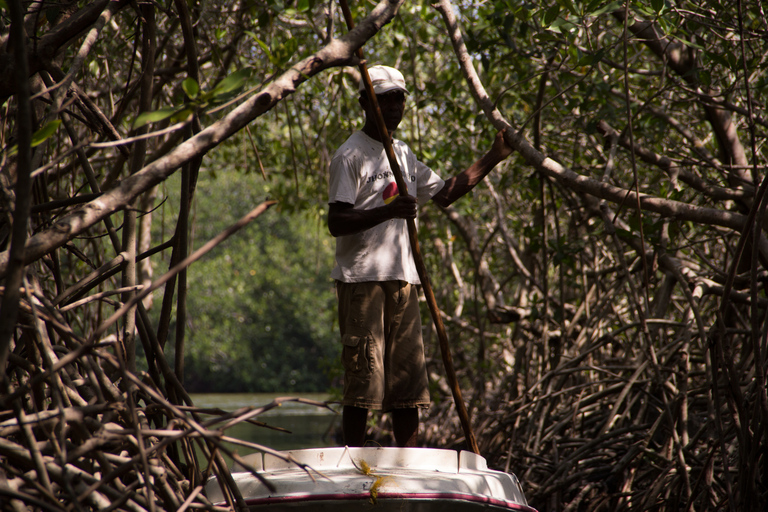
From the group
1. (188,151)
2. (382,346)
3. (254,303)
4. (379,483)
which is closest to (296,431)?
(382,346)

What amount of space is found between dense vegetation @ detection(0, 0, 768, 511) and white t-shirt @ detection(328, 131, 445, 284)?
290 mm

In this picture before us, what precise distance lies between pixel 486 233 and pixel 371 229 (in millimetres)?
5012

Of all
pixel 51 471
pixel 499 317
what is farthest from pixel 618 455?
pixel 51 471

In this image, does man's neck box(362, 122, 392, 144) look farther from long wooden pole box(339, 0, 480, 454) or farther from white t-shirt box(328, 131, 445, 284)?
long wooden pole box(339, 0, 480, 454)

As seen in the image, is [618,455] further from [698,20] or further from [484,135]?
[484,135]

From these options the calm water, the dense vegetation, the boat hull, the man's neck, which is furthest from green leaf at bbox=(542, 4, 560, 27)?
the calm water

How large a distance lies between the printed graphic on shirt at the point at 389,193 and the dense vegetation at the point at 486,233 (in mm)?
377

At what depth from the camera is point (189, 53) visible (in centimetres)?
172

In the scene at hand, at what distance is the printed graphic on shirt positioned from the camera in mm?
2172

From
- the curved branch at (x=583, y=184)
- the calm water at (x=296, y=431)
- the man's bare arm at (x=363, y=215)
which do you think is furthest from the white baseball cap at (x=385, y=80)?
the calm water at (x=296, y=431)

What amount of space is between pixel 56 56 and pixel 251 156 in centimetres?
483

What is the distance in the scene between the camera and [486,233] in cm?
703

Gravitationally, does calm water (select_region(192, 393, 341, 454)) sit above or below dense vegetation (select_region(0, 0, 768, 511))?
below

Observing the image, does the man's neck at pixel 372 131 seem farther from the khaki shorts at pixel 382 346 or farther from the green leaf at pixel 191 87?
the green leaf at pixel 191 87
